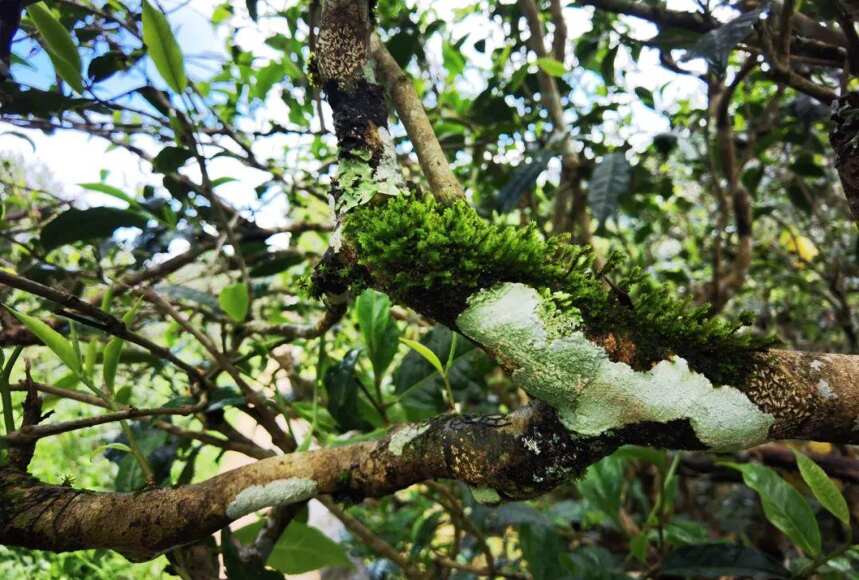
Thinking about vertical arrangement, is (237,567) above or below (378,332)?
below

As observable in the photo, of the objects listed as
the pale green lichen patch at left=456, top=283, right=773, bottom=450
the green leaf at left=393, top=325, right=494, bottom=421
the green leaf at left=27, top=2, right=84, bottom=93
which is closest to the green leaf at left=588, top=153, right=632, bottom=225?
the green leaf at left=393, top=325, right=494, bottom=421

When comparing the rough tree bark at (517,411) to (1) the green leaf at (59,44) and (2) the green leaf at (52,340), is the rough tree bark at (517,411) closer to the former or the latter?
(2) the green leaf at (52,340)

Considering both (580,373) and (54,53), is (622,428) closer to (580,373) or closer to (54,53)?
(580,373)

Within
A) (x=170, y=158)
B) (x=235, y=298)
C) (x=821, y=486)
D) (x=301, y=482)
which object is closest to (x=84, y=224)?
(x=170, y=158)

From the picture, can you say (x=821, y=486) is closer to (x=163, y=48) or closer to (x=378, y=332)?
(x=378, y=332)

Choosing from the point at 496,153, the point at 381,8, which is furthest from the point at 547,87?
the point at 381,8

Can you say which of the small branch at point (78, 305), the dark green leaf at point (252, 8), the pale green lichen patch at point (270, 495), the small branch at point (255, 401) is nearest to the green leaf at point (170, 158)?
the small branch at point (255, 401)

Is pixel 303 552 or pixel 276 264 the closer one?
pixel 303 552
